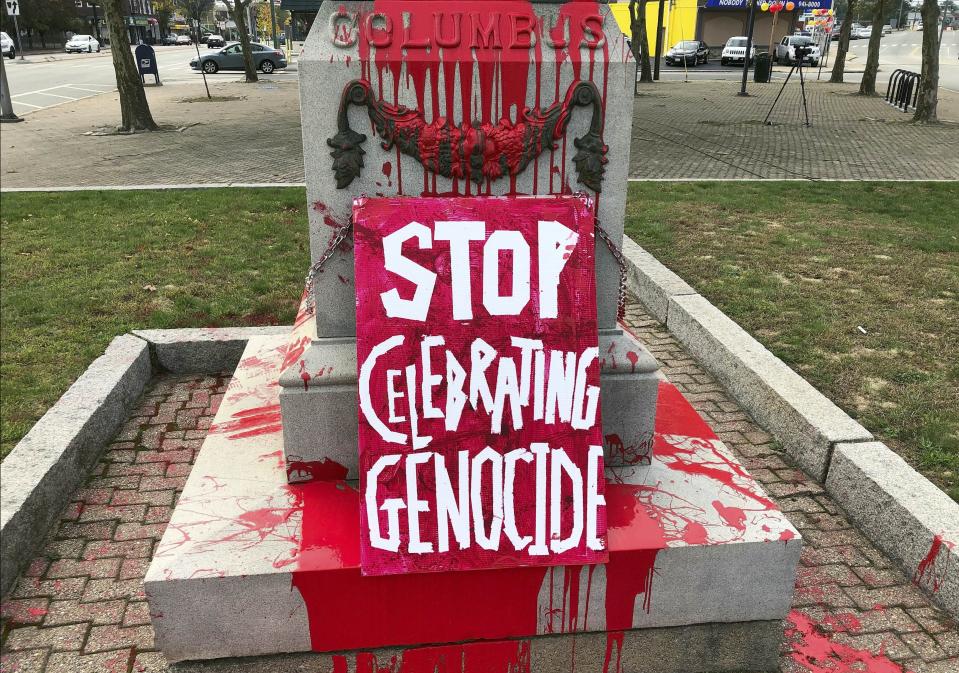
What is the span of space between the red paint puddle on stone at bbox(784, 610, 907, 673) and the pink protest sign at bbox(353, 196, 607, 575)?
0.88m

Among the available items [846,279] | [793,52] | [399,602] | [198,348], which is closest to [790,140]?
[846,279]

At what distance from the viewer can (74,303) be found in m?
5.23

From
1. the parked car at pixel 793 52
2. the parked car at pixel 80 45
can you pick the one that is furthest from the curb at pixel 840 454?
the parked car at pixel 80 45

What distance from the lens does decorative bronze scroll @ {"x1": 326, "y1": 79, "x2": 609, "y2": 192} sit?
7.87ft

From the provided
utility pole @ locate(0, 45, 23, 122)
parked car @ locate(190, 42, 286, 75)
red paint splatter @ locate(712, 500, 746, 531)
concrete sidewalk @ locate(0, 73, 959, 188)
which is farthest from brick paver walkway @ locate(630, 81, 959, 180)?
parked car @ locate(190, 42, 286, 75)

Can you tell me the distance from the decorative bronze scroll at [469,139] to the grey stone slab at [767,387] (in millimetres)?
1941

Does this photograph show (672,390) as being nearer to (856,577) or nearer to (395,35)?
(856,577)

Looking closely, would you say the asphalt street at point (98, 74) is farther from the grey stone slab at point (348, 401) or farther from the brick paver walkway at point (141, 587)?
the grey stone slab at point (348, 401)

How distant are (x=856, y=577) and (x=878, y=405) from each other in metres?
1.34

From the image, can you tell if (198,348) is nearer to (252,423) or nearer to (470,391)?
(252,423)

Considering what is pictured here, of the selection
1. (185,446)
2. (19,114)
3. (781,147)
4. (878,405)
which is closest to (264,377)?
(185,446)

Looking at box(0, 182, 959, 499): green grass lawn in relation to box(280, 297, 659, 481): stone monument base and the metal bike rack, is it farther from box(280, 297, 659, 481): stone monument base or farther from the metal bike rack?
the metal bike rack

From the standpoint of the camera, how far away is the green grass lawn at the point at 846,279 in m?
4.03

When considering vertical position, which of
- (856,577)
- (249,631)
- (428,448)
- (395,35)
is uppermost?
(395,35)
